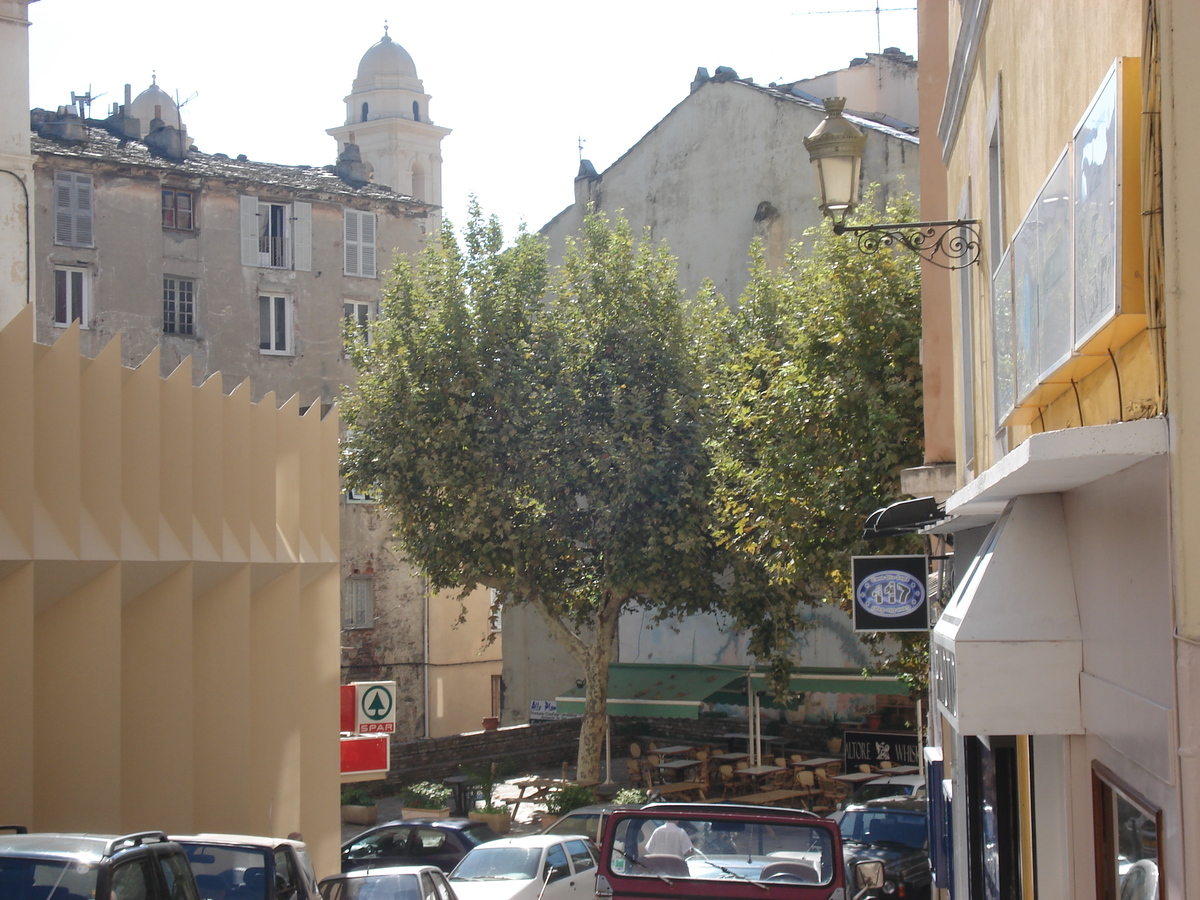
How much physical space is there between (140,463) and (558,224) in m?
24.2

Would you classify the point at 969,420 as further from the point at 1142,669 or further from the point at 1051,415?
the point at 1142,669

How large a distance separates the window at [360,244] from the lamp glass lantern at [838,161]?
92.0ft

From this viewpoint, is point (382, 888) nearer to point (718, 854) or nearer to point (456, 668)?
point (718, 854)

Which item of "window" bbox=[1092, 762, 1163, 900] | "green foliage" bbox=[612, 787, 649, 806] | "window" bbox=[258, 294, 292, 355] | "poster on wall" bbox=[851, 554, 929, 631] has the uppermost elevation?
"window" bbox=[258, 294, 292, 355]

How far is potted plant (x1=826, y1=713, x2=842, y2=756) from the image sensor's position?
92.2 ft

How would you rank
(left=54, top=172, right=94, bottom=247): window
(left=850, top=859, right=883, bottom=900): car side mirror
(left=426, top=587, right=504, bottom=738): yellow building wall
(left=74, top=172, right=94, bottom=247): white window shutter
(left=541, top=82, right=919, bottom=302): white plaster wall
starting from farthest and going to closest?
(left=426, top=587, right=504, bottom=738): yellow building wall, (left=74, top=172, right=94, bottom=247): white window shutter, (left=54, top=172, right=94, bottom=247): window, (left=541, top=82, right=919, bottom=302): white plaster wall, (left=850, top=859, right=883, bottom=900): car side mirror

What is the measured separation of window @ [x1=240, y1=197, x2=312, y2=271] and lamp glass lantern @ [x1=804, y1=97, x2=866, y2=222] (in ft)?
89.9

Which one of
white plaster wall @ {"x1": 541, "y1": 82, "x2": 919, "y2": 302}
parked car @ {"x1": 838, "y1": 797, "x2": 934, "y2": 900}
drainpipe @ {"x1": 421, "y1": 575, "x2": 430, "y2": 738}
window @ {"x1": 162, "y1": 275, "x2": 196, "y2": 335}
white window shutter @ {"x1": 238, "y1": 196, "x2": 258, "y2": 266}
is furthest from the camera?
drainpipe @ {"x1": 421, "y1": 575, "x2": 430, "y2": 738}

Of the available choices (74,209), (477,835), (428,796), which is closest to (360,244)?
(74,209)

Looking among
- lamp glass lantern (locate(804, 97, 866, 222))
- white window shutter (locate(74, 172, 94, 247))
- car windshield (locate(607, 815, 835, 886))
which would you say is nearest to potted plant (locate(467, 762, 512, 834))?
car windshield (locate(607, 815, 835, 886))

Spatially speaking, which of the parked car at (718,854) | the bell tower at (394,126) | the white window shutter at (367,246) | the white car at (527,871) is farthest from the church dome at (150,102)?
the parked car at (718,854)

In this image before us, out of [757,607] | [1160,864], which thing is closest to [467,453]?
[757,607]

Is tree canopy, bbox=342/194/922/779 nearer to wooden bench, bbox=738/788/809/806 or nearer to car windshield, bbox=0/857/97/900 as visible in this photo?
Answer: wooden bench, bbox=738/788/809/806

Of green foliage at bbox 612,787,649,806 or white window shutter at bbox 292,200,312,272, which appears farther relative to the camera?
white window shutter at bbox 292,200,312,272
